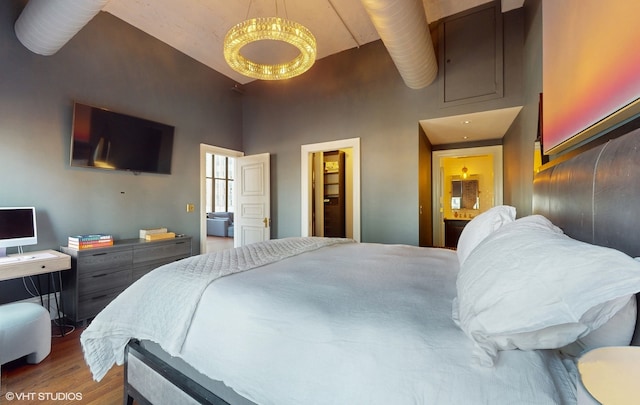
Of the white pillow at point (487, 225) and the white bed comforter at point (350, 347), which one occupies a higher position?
the white pillow at point (487, 225)

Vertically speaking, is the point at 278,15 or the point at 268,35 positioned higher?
the point at 278,15

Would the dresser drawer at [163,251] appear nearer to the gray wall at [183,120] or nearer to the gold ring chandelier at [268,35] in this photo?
the gray wall at [183,120]

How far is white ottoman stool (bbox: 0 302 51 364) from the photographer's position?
1.71 meters

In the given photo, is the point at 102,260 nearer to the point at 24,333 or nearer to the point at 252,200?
the point at 24,333

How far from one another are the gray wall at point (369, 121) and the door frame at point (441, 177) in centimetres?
162

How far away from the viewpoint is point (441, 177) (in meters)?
4.85

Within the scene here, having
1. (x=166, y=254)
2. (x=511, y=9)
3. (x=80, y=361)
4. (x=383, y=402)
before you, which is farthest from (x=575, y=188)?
(x=166, y=254)

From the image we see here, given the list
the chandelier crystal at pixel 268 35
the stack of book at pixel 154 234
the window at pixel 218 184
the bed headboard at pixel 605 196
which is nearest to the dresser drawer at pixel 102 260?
the stack of book at pixel 154 234

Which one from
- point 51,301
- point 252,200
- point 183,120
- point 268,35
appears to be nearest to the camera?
point 268,35

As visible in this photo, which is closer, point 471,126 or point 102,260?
point 102,260

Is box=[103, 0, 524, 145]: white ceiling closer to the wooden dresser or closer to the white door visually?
the white door

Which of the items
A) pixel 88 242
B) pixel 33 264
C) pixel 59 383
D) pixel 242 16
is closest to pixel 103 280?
pixel 88 242

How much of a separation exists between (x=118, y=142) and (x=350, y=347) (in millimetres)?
3552

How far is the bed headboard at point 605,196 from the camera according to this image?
735 mm
